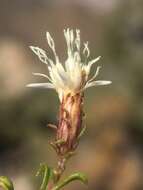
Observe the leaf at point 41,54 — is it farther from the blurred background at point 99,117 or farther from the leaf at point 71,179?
the blurred background at point 99,117

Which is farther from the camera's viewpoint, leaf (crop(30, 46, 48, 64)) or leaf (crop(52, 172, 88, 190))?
leaf (crop(30, 46, 48, 64))

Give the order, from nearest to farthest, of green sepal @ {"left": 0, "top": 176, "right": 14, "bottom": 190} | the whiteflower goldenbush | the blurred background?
green sepal @ {"left": 0, "top": 176, "right": 14, "bottom": 190} → the whiteflower goldenbush → the blurred background

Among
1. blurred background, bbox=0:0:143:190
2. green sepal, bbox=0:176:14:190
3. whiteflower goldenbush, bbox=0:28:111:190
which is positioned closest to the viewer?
green sepal, bbox=0:176:14:190

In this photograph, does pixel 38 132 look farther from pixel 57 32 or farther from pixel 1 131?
pixel 57 32

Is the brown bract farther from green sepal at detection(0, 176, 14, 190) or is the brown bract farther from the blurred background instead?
the blurred background

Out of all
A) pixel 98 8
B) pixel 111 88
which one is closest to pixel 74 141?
pixel 111 88

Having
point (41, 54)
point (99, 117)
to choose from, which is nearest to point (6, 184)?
point (41, 54)

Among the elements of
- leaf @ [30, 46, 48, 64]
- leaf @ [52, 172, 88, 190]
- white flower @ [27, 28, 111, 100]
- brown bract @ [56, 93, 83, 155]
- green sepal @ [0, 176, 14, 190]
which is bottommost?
leaf @ [52, 172, 88, 190]

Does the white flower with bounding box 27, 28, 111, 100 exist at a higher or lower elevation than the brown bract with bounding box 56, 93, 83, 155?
higher

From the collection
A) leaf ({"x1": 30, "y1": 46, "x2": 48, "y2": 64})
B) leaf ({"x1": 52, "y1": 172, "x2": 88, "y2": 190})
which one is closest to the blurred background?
leaf ({"x1": 30, "y1": 46, "x2": 48, "y2": 64})
